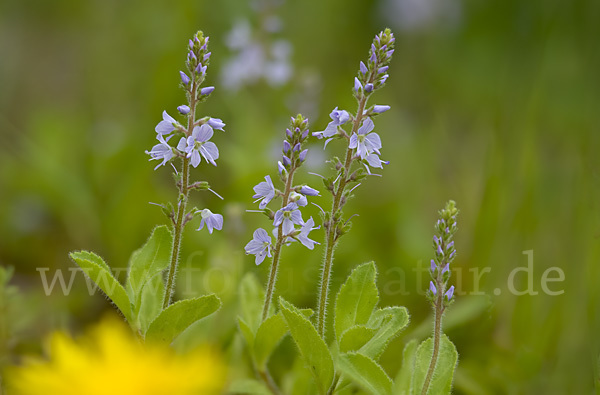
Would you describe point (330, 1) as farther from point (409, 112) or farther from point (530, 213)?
point (530, 213)

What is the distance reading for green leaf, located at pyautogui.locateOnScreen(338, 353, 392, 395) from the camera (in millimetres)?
1392

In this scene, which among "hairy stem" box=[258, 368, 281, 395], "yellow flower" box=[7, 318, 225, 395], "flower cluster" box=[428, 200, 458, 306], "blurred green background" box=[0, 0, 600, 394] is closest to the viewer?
"yellow flower" box=[7, 318, 225, 395]

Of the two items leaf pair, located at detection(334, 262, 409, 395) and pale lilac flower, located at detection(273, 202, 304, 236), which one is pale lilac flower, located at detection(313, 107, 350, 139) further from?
leaf pair, located at detection(334, 262, 409, 395)

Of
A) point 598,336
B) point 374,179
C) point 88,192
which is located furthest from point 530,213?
point 88,192

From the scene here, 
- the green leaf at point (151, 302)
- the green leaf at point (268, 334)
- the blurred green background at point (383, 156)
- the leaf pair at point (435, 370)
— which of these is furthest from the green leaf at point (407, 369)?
the green leaf at point (151, 302)

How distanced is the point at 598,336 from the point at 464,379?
48cm

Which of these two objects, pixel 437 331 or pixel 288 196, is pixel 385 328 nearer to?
pixel 437 331

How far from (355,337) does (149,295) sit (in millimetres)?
565

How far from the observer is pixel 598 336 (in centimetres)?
169

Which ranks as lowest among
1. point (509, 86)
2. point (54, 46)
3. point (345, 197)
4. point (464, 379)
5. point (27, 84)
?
point (464, 379)

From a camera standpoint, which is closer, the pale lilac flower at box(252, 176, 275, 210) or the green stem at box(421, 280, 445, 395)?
the green stem at box(421, 280, 445, 395)

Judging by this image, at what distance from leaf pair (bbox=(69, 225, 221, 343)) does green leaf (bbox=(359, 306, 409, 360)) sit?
1.17 feet

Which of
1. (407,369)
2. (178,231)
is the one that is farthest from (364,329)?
(178,231)

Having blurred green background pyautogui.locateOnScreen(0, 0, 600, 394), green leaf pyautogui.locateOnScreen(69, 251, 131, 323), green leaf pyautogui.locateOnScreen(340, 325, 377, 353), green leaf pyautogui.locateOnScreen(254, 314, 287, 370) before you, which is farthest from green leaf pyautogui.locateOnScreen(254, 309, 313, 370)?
green leaf pyautogui.locateOnScreen(69, 251, 131, 323)
